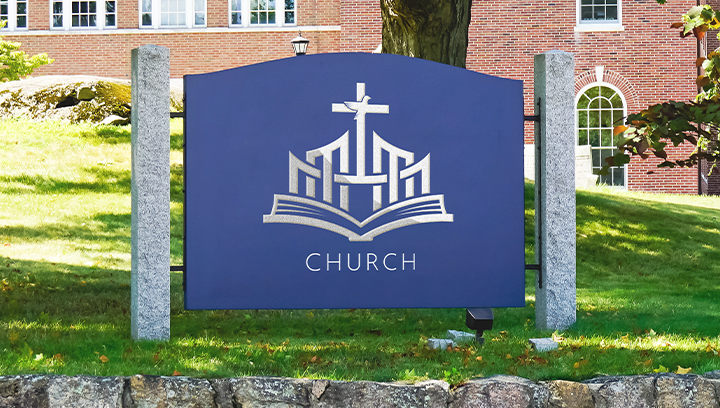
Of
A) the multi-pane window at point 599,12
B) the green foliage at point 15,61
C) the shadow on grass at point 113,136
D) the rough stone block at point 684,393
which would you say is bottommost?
the rough stone block at point 684,393

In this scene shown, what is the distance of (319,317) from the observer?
6156mm

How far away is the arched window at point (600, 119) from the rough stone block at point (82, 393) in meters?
16.9

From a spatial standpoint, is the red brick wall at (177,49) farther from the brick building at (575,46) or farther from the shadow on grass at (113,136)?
the shadow on grass at (113,136)

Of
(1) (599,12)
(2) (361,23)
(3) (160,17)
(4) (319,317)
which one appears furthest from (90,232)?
(1) (599,12)

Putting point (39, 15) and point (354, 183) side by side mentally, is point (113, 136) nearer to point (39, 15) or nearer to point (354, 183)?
point (39, 15)

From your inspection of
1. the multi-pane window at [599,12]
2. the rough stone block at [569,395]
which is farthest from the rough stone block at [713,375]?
the multi-pane window at [599,12]

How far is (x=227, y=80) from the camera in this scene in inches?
191

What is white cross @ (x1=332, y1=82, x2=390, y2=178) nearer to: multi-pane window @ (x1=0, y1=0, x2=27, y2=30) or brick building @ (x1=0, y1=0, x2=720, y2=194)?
brick building @ (x1=0, y1=0, x2=720, y2=194)

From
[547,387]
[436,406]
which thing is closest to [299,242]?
[436,406]

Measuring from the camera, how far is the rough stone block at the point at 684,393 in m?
3.79

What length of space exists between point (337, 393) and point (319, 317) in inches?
96.4

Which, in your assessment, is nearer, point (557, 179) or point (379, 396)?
point (379, 396)

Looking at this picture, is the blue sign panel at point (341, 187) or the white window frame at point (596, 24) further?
the white window frame at point (596, 24)

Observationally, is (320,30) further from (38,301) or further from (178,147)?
(38,301)
